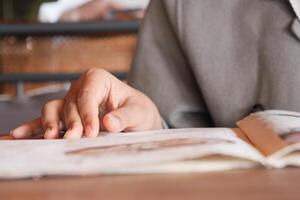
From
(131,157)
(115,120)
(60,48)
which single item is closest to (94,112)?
(115,120)

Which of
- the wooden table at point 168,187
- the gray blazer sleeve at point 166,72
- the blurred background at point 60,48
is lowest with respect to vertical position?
the blurred background at point 60,48

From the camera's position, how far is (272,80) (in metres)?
0.83

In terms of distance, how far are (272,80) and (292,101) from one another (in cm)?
4

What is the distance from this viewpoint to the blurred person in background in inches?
103

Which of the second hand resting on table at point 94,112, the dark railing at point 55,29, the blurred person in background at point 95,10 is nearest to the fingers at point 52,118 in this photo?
the second hand resting on table at point 94,112

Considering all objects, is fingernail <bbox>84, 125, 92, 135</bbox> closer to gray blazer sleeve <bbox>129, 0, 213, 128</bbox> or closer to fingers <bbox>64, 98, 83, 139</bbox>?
fingers <bbox>64, 98, 83, 139</bbox>

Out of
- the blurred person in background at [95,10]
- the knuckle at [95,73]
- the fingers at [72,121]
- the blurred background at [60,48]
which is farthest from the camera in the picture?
the blurred person in background at [95,10]

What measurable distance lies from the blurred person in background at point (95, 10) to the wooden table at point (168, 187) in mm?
2002

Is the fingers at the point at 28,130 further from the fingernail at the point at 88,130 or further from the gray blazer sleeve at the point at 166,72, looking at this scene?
the gray blazer sleeve at the point at 166,72

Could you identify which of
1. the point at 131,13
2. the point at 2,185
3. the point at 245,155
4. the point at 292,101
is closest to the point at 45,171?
the point at 2,185

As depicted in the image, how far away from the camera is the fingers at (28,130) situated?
26.2 inches

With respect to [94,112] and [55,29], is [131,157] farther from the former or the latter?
[55,29]

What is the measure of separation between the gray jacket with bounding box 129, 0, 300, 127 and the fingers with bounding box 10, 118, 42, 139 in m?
0.26

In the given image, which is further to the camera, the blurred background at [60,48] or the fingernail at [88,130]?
the blurred background at [60,48]
